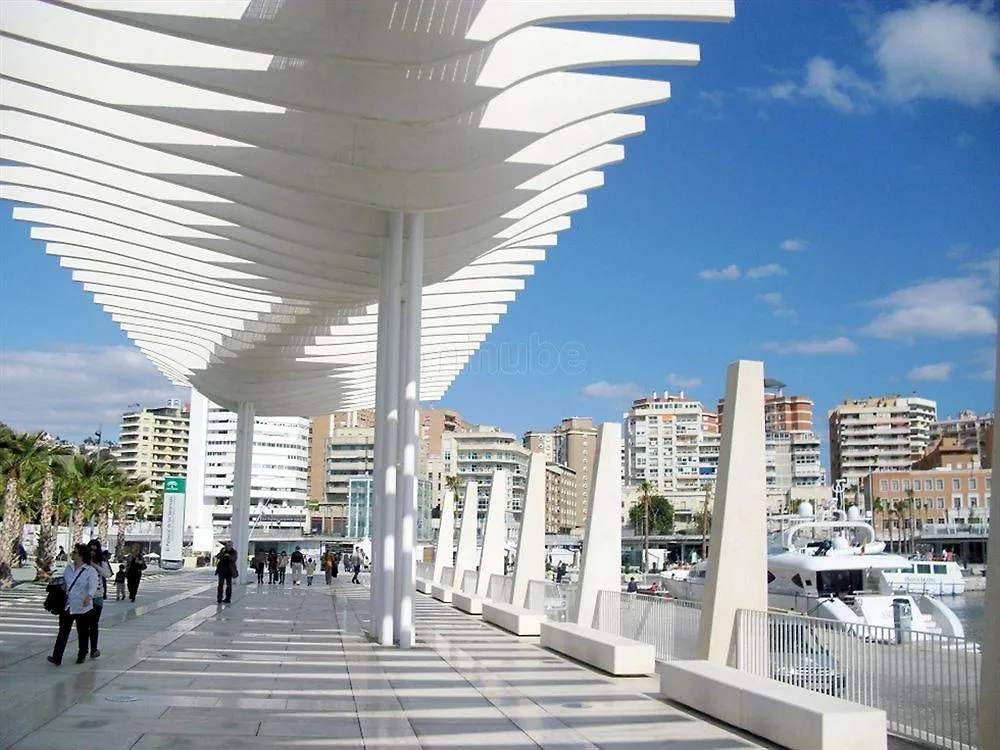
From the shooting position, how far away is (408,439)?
15.6m

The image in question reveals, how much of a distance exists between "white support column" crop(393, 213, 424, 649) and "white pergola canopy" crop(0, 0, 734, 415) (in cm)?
98

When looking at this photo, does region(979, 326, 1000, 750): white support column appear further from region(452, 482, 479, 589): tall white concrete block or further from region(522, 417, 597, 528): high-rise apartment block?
region(522, 417, 597, 528): high-rise apartment block

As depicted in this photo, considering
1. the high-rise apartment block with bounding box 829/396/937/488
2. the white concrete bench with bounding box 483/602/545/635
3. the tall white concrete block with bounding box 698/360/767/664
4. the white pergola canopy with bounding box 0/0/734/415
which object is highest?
the high-rise apartment block with bounding box 829/396/937/488

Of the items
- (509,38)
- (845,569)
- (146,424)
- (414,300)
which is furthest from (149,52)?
(146,424)

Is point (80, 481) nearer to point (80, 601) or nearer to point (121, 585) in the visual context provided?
point (121, 585)

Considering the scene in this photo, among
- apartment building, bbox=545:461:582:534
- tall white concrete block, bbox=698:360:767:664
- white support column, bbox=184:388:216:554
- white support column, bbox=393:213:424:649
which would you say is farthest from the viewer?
apartment building, bbox=545:461:582:534

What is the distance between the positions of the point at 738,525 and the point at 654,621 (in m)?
2.91

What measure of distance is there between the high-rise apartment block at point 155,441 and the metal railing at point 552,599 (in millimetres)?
161072

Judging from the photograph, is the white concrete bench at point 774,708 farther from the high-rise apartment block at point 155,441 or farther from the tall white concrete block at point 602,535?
the high-rise apartment block at point 155,441

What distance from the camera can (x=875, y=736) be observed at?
24.1 feet

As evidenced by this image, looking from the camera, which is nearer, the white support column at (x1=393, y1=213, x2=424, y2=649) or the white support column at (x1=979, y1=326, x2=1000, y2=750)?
the white support column at (x1=979, y1=326, x2=1000, y2=750)

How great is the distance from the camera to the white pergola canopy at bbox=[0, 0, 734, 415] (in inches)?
438

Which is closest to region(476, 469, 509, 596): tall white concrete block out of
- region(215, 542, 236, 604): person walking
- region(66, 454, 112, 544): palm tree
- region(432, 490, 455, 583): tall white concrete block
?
region(215, 542, 236, 604): person walking

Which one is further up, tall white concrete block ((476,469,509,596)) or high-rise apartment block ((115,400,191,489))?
high-rise apartment block ((115,400,191,489))
